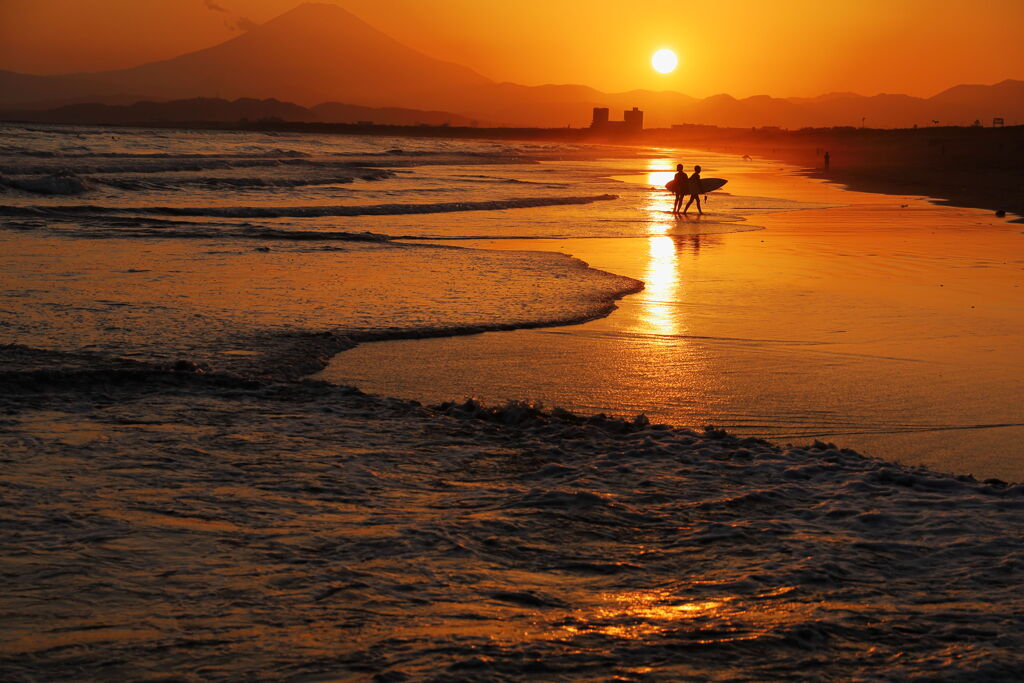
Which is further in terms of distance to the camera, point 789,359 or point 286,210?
point 286,210

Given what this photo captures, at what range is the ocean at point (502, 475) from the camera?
384cm

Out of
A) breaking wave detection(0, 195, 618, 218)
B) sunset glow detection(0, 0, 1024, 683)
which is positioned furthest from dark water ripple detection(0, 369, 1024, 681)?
breaking wave detection(0, 195, 618, 218)

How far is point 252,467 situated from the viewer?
574 centimetres

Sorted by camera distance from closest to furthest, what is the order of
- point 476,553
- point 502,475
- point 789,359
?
point 476,553, point 502,475, point 789,359

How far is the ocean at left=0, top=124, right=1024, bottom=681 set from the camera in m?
3.84

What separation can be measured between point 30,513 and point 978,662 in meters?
4.50

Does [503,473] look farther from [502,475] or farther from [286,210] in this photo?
[286,210]

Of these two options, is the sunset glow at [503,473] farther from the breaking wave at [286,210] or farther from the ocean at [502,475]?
the breaking wave at [286,210]

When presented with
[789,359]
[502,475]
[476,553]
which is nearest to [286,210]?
[789,359]

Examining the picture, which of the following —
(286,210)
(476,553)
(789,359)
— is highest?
(286,210)

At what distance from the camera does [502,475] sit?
582 cm

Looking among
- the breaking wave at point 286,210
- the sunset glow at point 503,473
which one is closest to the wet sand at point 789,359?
the sunset glow at point 503,473

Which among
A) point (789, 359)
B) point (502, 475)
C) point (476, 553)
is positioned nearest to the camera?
point (476, 553)

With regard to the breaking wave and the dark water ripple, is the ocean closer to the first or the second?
the dark water ripple
